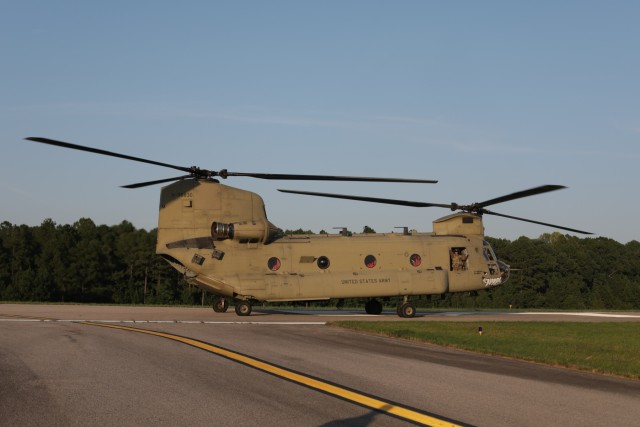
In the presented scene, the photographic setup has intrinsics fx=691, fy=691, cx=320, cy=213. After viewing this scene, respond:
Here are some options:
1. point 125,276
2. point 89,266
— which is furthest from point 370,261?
point 125,276

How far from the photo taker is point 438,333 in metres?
22.7

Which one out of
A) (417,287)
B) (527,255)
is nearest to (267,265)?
(417,287)

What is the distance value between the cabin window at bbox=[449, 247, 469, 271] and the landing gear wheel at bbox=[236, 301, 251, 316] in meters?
10.4

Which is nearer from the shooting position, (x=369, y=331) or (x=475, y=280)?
(x=369, y=331)

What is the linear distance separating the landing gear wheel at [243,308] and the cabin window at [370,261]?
5964mm

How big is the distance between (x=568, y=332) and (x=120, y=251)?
92.9 m

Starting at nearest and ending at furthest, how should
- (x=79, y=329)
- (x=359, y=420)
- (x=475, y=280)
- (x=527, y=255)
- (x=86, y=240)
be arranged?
(x=359, y=420), (x=79, y=329), (x=475, y=280), (x=86, y=240), (x=527, y=255)

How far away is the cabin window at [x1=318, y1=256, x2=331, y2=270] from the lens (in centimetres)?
3238

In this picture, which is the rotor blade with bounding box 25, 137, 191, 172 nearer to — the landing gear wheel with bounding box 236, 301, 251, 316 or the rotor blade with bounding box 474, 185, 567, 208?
the landing gear wheel with bounding box 236, 301, 251, 316

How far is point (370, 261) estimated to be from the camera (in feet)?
108

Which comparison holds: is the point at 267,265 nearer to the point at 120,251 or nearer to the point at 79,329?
the point at 79,329

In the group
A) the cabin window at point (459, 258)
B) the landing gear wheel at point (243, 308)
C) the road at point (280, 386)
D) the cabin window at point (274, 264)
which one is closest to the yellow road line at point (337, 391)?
the road at point (280, 386)

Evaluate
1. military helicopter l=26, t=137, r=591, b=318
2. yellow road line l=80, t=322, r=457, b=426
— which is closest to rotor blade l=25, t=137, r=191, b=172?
military helicopter l=26, t=137, r=591, b=318

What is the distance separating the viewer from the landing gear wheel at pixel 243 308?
1233 inches
